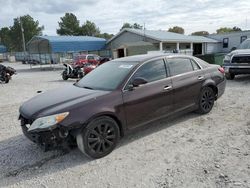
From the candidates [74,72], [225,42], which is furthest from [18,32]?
[74,72]

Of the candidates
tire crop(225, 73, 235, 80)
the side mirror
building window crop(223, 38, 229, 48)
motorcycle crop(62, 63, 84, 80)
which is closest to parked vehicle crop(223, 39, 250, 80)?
tire crop(225, 73, 235, 80)

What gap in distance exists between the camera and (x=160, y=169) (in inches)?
132

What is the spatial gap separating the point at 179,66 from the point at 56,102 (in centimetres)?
273

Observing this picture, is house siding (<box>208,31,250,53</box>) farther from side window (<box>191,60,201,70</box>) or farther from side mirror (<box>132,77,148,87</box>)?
side mirror (<box>132,77,148,87</box>)

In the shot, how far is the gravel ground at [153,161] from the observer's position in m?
3.12

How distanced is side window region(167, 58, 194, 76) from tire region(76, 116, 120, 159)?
1847 millimetres

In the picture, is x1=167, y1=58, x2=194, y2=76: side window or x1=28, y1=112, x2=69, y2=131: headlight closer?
x1=28, y1=112, x2=69, y2=131: headlight

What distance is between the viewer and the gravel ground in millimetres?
3115

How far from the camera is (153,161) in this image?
11.7 ft

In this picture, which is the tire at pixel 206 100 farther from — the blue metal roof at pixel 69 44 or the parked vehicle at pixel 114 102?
the blue metal roof at pixel 69 44

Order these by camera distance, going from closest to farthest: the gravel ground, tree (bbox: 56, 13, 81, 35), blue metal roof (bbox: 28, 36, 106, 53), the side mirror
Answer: the gravel ground, the side mirror, blue metal roof (bbox: 28, 36, 106, 53), tree (bbox: 56, 13, 81, 35)

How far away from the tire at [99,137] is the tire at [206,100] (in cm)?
244

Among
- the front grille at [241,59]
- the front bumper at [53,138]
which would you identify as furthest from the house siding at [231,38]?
the front bumper at [53,138]

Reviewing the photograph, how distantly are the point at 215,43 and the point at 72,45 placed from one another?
78.4ft
